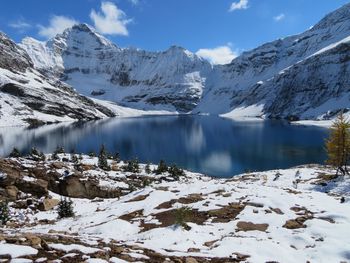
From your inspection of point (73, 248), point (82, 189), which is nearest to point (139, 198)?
point (82, 189)

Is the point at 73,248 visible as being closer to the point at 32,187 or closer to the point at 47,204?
the point at 47,204

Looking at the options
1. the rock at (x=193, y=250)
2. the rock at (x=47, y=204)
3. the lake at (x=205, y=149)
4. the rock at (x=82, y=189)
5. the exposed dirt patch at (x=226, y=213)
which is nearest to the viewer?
the rock at (x=193, y=250)

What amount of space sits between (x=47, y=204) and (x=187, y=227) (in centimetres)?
2308

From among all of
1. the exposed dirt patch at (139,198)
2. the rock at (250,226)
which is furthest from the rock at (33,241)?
the exposed dirt patch at (139,198)

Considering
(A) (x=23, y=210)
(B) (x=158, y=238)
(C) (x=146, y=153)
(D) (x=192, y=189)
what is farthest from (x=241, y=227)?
(C) (x=146, y=153)

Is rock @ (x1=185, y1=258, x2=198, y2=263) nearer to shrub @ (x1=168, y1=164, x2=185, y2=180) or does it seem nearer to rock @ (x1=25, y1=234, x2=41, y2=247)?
rock @ (x1=25, y1=234, x2=41, y2=247)

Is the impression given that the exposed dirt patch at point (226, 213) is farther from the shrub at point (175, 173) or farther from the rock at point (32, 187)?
the shrub at point (175, 173)

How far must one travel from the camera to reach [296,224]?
21.8 metres

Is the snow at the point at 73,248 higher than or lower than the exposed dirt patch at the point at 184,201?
higher

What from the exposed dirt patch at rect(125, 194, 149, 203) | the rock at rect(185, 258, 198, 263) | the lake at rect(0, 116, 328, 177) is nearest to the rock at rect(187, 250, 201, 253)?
the rock at rect(185, 258, 198, 263)

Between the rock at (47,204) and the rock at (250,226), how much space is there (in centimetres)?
2353

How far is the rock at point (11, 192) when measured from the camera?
3978 cm

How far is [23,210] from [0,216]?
22.5 ft

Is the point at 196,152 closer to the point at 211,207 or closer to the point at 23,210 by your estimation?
the point at 23,210
